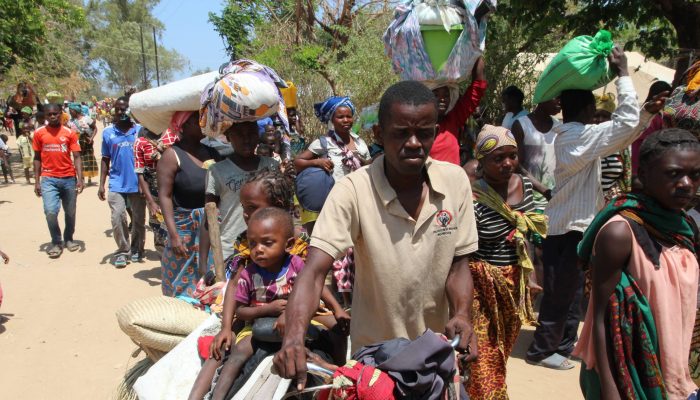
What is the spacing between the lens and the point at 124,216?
741 cm

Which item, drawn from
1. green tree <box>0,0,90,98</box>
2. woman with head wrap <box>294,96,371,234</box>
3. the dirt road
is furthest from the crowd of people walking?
green tree <box>0,0,90,98</box>

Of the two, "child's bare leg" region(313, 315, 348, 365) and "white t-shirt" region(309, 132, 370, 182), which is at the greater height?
"white t-shirt" region(309, 132, 370, 182)

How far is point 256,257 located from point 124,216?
5572mm

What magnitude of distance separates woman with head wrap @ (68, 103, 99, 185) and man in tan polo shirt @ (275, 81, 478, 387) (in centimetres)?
1049

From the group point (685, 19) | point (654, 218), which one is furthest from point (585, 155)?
point (685, 19)

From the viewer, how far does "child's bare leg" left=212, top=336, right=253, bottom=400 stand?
2.40 metres

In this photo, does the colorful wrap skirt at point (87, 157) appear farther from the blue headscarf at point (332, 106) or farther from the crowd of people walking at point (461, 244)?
the crowd of people walking at point (461, 244)

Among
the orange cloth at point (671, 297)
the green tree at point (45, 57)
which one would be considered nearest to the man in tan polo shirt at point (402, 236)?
the orange cloth at point (671, 297)

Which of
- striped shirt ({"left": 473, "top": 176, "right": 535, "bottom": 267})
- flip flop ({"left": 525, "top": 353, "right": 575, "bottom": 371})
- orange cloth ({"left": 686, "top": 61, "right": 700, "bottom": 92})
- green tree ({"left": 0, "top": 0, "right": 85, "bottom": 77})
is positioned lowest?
flip flop ({"left": 525, "top": 353, "right": 575, "bottom": 371})

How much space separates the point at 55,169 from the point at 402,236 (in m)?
7.26

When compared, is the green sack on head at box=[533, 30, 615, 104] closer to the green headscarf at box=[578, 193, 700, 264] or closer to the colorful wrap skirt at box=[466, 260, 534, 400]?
the colorful wrap skirt at box=[466, 260, 534, 400]

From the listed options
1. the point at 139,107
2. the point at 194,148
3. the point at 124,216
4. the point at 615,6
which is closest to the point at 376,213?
the point at 194,148

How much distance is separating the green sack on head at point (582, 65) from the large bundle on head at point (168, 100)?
2.30m

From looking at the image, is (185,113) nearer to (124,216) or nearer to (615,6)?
(124,216)
